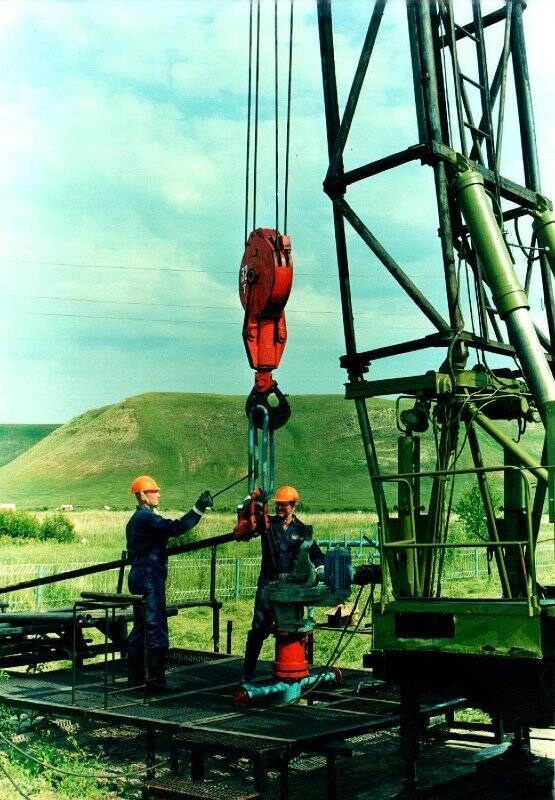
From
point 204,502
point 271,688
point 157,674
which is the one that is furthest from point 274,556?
point 157,674

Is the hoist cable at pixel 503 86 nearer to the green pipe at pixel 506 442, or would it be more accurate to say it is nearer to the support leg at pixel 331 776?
the green pipe at pixel 506 442

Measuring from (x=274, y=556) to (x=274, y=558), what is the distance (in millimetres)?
15

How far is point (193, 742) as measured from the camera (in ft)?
19.3

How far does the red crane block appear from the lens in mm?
7414

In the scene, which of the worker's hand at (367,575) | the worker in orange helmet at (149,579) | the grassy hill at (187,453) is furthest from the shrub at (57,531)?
the grassy hill at (187,453)

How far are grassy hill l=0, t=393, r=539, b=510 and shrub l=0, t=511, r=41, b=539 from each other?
66261mm

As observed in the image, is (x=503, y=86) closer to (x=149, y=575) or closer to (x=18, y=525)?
(x=149, y=575)

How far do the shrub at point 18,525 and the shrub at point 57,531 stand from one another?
36cm

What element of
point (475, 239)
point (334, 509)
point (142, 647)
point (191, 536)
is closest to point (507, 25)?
point (475, 239)

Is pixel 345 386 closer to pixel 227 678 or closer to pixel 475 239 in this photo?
pixel 475 239

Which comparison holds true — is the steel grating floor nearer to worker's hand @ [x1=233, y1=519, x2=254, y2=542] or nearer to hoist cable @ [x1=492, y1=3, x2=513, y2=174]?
worker's hand @ [x1=233, y1=519, x2=254, y2=542]

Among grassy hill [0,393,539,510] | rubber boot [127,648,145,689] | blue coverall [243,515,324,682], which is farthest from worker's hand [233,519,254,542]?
grassy hill [0,393,539,510]

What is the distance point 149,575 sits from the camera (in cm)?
767

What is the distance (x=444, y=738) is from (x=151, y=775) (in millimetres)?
2643
